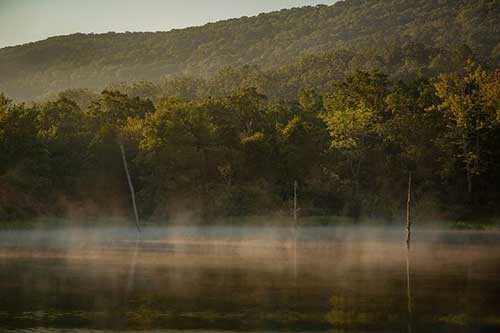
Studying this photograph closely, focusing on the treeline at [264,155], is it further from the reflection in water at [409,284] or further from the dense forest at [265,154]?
the reflection in water at [409,284]

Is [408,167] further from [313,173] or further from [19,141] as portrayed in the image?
[19,141]

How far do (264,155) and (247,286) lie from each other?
59.3 metres

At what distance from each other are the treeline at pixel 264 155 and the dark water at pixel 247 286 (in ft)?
84.0

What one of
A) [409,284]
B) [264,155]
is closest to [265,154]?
[264,155]

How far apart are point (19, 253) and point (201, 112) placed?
4472 cm

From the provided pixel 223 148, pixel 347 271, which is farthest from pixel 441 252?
pixel 223 148

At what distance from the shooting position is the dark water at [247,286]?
995 inches

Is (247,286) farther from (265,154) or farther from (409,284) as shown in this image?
(265,154)

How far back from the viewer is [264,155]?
92.5 m

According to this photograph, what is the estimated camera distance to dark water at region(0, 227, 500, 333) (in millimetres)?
25281

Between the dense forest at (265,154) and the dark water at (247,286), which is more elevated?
the dense forest at (265,154)

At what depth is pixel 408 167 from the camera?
9212 centimetres

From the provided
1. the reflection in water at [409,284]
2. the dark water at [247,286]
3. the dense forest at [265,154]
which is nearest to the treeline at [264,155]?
the dense forest at [265,154]

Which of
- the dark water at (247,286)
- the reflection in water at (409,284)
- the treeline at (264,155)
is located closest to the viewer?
the dark water at (247,286)
